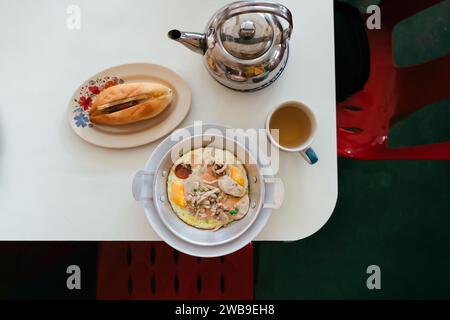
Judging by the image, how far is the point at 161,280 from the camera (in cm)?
104

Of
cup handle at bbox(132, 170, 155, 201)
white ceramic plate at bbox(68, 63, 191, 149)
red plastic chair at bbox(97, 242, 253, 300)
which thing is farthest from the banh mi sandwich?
red plastic chair at bbox(97, 242, 253, 300)

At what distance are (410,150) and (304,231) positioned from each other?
0.43 meters

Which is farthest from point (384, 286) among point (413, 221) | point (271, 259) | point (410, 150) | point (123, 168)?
point (123, 168)

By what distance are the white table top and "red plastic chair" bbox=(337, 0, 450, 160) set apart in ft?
0.92

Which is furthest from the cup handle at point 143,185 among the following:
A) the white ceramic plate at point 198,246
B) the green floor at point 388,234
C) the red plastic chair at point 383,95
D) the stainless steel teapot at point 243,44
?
the green floor at point 388,234

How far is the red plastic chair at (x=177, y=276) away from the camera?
3.40ft

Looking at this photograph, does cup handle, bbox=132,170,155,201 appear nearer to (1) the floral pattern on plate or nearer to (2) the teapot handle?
(1) the floral pattern on plate

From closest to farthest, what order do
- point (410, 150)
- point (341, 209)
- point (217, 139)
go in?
1. point (217, 139)
2. point (410, 150)
3. point (341, 209)

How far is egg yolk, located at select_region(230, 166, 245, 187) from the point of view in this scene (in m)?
0.72

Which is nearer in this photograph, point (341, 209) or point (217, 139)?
point (217, 139)

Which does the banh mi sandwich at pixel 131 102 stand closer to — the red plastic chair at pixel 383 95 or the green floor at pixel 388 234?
the red plastic chair at pixel 383 95

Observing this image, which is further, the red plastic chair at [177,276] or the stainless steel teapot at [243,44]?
the red plastic chair at [177,276]

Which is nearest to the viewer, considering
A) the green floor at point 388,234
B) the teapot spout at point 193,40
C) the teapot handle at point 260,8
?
the teapot handle at point 260,8

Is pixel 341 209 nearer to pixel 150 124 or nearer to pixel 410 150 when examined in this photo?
pixel 410 150
